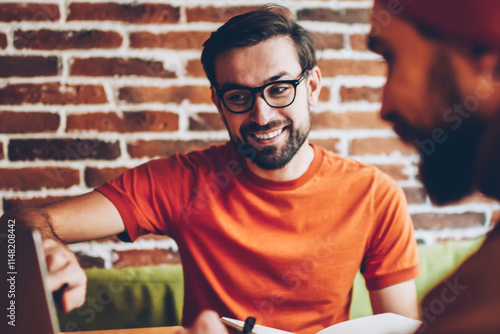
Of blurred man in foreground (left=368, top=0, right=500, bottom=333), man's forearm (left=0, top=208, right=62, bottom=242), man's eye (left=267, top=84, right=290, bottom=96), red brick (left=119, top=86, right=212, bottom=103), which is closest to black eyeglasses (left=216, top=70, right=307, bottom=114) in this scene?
man's eye (left=267, top=84, right=290, bottom=96)

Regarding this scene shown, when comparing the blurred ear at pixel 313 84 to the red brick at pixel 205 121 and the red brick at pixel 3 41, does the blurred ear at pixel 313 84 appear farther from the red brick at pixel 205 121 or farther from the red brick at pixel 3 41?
the red brick at pixel 3 41

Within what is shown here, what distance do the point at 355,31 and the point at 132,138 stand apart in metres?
0.83

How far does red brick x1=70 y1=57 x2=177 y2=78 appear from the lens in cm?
117

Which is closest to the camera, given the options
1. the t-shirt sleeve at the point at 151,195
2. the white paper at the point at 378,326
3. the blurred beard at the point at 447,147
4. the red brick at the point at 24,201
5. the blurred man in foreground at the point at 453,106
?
the blurred man in foreground at the point at 453,106

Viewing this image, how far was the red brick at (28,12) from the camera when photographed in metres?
1.14

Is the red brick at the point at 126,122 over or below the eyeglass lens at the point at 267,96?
below

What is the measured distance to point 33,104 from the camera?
1171 mm

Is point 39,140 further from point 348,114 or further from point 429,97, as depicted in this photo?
point 429,97

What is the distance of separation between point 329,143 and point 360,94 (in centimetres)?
20

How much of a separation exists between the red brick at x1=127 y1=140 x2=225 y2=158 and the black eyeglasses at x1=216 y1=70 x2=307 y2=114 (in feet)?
0.83

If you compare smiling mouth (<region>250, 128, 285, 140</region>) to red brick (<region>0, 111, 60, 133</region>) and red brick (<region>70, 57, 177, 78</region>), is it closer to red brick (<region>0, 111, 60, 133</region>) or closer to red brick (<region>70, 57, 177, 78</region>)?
red brick (<region>70, 57, 177, 78</region>)

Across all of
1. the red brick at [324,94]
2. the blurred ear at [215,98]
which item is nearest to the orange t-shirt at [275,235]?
the blurred ear at [215,98]

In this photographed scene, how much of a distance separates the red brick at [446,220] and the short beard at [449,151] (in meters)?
0.71

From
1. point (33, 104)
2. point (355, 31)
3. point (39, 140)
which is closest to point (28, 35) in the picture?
point (33, 104)
